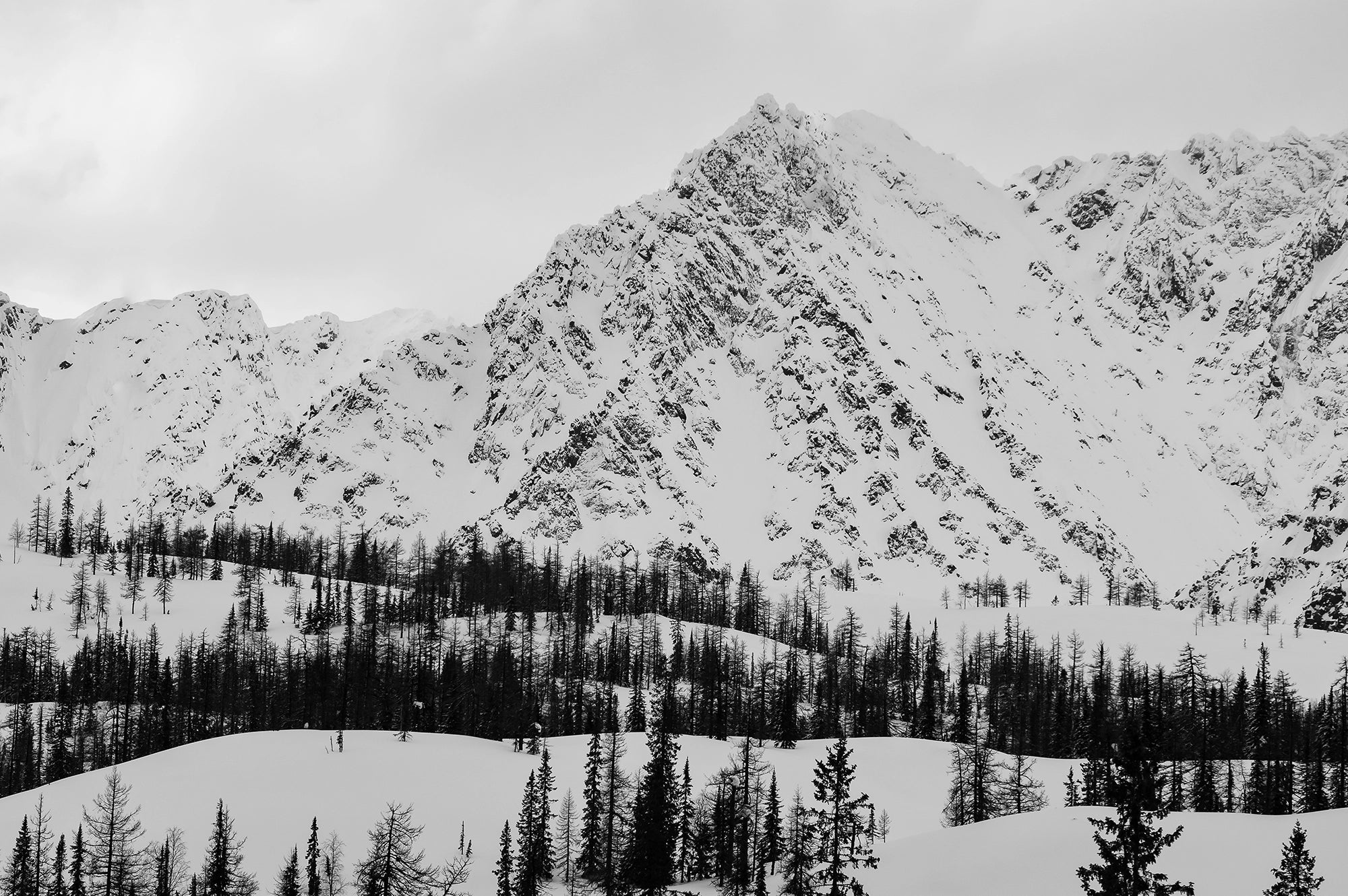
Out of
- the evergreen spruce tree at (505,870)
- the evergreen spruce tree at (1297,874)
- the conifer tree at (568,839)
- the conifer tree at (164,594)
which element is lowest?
the conifer tree at (568,839)

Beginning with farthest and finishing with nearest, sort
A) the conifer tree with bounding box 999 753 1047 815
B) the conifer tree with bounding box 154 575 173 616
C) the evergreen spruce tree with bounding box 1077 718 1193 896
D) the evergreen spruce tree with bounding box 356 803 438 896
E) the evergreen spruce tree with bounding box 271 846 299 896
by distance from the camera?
the conifer tree with bounding box 154 575 173 616 < the conifer tree with bounding box 999 753 1047 815 < the evergreen spruce tree with bounding box 356 803 438 896 < the evergreen spruce tree with bounding box 271 846 299 896 < the evergreen spruce tree with bounding box 1077 718 1193 896

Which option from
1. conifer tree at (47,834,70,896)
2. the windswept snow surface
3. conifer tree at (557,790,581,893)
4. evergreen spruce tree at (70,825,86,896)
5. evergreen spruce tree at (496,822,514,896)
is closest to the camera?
the windswept snow surface

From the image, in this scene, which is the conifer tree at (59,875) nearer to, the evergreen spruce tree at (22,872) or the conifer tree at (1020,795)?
the evergreen spruce tree at (22,872)

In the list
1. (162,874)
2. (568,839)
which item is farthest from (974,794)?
(162,874)

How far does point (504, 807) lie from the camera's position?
82688mm

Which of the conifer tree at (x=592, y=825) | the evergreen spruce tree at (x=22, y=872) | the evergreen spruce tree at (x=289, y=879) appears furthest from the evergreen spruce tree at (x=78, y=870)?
the conifer tree at (x=592, y=825)

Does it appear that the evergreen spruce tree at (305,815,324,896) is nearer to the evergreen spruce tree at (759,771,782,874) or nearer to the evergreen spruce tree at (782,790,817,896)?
the evergreen spruce tree at (759,771,782,874)

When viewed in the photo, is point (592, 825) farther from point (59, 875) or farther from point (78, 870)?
point (59, 875)

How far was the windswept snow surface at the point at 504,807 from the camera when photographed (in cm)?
5281

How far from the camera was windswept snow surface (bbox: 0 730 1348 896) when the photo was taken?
52812mm

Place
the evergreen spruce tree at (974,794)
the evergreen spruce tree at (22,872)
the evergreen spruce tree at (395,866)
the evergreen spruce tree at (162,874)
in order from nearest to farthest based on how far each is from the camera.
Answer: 1. the evergreen spruce tree at (22,872)
2. the evergreen spruce tree at (162,874)
3. the evergreen spruce tree at (395,866)
4. the evergreen spruce tree at (974,794)

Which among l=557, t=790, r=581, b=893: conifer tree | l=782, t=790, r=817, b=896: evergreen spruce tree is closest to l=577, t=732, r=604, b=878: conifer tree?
l=557, t=790, r=581, b=893: conifer tree

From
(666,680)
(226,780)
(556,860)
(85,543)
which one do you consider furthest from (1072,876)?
(85,543)

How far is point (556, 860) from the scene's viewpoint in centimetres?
7725
